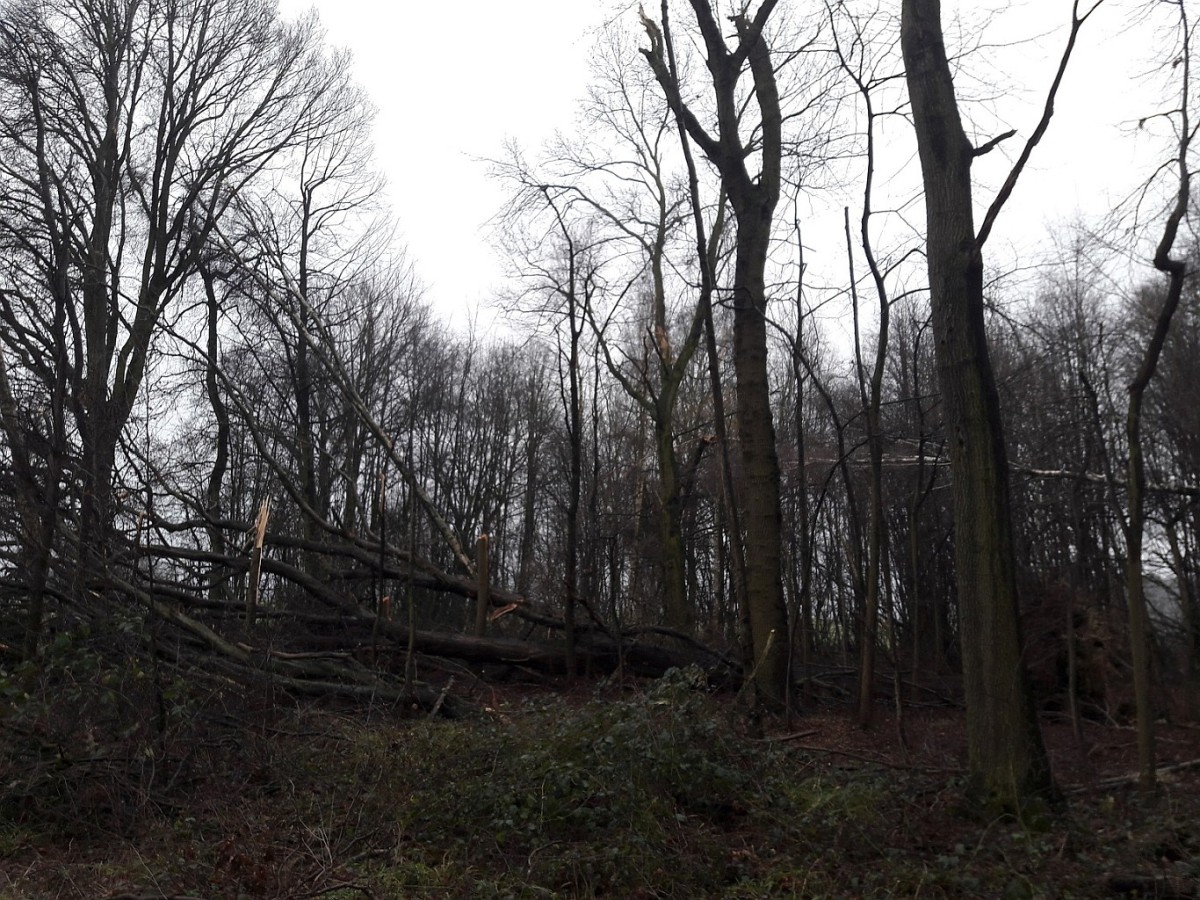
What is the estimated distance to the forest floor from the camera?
18.4 feet

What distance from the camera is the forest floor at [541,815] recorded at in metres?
5.60

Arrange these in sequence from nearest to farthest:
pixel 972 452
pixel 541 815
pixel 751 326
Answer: pixel 541 815 < pixel 972 452 < pixel 751 326

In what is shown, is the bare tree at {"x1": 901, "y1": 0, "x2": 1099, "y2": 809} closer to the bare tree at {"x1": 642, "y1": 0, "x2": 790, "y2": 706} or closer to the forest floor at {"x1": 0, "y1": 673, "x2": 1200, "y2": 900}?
the forest floor at {"x1": 0, "y1": 673, "x2": 1200, "y2": 900}

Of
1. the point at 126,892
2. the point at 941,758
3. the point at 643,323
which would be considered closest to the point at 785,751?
the point at 941,758

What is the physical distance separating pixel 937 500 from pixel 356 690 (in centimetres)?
1247

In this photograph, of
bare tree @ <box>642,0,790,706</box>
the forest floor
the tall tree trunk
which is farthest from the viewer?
bare tree @ <box>642,0,790,706</box>

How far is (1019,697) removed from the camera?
258 inches

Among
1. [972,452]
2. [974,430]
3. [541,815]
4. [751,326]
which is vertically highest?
[751,326]

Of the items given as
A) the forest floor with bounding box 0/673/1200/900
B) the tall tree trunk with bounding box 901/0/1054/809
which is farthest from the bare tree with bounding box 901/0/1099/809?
the forest floor with bounding box 0/673/1200/900

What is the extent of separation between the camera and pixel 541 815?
20.8 feet

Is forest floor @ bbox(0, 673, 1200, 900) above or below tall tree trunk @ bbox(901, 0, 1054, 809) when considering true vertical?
below

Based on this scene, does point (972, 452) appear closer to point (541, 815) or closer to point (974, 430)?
point (974, 430)

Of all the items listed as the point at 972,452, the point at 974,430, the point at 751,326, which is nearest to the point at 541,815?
the point at 972,452

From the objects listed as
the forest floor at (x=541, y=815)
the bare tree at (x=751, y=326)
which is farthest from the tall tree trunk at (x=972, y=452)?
the bare tree at (x=751, y=326)
